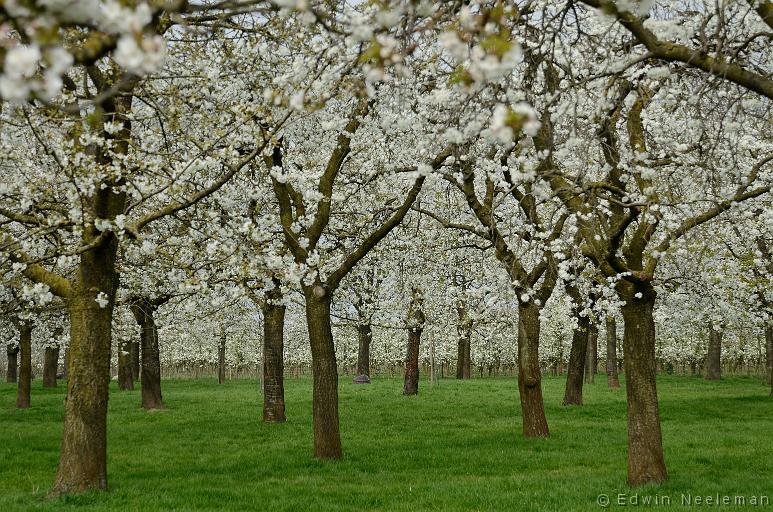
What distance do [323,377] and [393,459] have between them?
223cm

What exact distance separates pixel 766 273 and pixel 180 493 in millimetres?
15291

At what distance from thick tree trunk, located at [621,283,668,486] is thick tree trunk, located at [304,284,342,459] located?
5441mm

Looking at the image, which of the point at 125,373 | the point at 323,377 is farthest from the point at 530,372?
the point at 125,373

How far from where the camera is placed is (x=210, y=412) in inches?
926

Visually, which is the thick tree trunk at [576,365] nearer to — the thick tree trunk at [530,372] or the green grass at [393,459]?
the green grass at [393,459]

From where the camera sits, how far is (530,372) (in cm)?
1566

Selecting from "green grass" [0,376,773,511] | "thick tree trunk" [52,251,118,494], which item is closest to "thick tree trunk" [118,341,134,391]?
"green grass" [0,376,773,511]

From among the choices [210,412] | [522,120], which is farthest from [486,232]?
[210,412]

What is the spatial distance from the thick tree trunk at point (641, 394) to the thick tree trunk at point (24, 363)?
A: 69.4 feet

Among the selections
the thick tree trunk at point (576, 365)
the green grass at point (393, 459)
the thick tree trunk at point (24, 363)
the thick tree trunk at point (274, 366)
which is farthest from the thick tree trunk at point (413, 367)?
the thick tree trunk at point (24, 363)

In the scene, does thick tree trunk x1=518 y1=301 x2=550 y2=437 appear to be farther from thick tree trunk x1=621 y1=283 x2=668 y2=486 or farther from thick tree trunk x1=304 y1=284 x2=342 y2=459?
thick tree trunk x1=621 y1=283 x2=668 y2=486

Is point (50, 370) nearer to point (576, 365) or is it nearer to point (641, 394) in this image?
point (576, 365)

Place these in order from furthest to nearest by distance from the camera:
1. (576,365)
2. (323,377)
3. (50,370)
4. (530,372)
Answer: (50,370) < (576,365) < (530,372) < (323,377)

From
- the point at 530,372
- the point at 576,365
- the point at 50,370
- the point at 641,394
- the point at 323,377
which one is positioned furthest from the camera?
the point at 50,370
